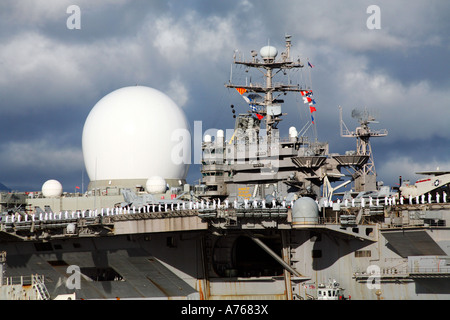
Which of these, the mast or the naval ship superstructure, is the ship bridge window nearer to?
the naval ship superstructure

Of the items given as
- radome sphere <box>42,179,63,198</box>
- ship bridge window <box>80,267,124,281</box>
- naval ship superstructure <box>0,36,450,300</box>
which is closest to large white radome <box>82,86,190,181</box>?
radome sphere <box>42,179,63,198</box>

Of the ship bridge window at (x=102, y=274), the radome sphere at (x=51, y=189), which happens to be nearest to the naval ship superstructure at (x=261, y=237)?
the ship bridge window at (x=102, y=274)

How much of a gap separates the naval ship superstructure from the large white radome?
5.37 metres

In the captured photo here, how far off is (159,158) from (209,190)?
5.72 meters

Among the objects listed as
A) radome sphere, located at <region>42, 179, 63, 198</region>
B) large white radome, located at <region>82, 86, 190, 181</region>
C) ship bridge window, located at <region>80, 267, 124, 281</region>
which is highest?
large white radome, located at <region>82, 86, 190, 181</region>

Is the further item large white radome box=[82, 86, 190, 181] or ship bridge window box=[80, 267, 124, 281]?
large white radome box=[82, 86, 190, 181]

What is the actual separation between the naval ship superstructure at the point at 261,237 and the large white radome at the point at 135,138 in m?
5.37

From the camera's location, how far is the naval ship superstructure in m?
28.9

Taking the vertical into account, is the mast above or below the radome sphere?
above

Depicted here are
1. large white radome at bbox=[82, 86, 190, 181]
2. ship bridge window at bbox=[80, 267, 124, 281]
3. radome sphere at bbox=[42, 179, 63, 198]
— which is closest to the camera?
ship bridge window at bbox=[80, 267, 124, 281]

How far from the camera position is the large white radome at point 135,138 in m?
43.4

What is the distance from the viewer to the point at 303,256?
101 feet
